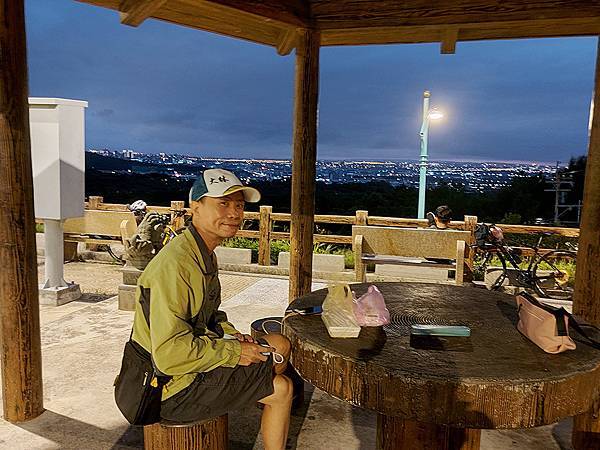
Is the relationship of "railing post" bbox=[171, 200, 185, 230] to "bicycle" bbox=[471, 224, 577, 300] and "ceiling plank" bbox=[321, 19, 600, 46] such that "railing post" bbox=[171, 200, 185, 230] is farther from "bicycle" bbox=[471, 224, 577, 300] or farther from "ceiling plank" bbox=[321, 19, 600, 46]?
"ceiling plank" bbox=[321, 19, 600, 46]

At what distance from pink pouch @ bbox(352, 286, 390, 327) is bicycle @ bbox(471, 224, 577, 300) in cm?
467

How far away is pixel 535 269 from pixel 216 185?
5.81m

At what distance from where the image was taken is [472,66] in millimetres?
89188

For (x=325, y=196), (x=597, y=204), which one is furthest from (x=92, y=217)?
(x=325, y=196)

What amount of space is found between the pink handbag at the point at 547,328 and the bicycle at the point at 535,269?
4.57 m

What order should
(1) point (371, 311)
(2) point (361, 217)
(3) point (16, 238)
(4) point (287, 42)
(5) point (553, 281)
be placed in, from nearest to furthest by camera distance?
(1) point (371, 311) < (3) point (16, 238) < (4) point (287, 42) < (5) point (553, 281) < (2) point (361, 217)

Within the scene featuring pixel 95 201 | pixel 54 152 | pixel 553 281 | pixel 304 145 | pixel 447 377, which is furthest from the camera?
pixel 95 201

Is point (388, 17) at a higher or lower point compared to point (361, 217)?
higher

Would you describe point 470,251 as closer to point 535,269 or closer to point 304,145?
point 535,269

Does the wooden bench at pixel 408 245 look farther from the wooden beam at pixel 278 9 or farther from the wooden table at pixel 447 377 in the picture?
the wooden table at pixel 447 377

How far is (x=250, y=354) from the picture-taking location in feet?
6.64

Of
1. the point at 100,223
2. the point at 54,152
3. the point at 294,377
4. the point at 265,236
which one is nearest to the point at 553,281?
the point at 265,236

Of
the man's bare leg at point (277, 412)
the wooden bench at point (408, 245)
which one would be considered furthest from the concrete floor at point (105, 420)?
the wooden bench at point (408, 245)

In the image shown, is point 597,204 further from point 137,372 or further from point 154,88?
point 154,88
